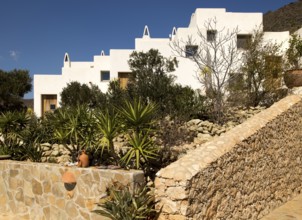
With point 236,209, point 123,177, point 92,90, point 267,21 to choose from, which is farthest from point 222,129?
point 267,21

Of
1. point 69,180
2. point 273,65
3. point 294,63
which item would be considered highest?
point 294,63

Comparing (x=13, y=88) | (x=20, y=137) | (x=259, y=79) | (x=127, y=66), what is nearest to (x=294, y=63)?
(x=259, y=79)

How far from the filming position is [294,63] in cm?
1753

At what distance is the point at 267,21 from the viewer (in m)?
51.7

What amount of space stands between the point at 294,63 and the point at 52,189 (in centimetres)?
1541

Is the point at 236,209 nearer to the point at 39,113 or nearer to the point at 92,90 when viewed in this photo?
the point at 92,90

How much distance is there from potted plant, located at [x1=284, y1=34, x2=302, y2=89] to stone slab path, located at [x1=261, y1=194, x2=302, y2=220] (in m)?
5.18

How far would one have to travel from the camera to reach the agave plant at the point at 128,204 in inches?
209

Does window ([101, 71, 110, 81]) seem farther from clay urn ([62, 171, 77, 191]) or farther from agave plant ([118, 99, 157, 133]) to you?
clay urn ([62, 171, 77, 191])

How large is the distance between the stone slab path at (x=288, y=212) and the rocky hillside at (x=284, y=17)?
136ft

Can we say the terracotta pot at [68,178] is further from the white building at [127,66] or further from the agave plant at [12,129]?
the white building at [127,66]

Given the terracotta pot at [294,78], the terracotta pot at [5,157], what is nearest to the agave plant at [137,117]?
the terracotta pot at [5,157]

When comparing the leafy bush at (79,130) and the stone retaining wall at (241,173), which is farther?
the leafy bush at (79,130)

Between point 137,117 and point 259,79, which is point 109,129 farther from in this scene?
point 259,79
